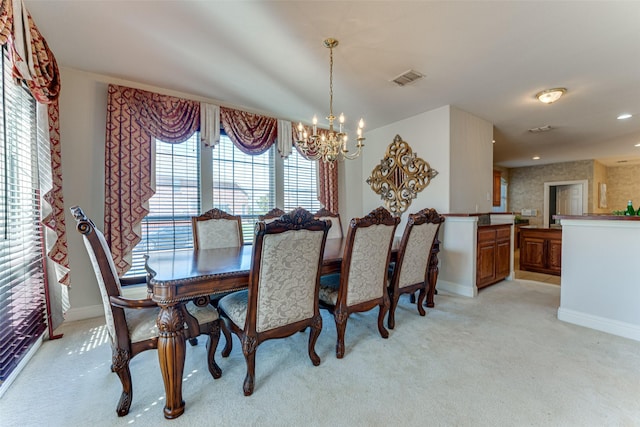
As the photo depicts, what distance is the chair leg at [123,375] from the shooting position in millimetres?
1504

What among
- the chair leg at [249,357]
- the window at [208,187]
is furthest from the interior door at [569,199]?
the chair leg at [249,357]

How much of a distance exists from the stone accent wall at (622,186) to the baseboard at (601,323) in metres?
7.85

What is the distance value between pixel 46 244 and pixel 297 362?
243 centimetres

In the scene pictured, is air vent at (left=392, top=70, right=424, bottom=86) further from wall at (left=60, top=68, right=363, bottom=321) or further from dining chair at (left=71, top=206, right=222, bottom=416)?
wall at (left=60, top=68, right=363, bottom=321)

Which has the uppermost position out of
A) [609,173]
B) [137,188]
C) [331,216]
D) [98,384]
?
[609,173]

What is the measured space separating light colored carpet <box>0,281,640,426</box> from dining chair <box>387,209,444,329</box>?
35 cm

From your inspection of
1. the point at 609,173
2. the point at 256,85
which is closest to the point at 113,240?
the point at 256,85

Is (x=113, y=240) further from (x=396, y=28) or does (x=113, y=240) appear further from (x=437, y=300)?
(x=437, y=300)

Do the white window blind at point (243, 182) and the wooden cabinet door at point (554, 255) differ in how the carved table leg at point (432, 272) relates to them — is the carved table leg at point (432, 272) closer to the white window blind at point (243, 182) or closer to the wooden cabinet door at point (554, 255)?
the white window blind at point (243, 182)

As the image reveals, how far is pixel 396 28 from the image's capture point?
2.14 metres

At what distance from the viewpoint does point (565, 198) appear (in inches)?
317

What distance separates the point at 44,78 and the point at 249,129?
202 cm

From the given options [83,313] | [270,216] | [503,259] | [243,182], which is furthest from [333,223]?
[83,313]

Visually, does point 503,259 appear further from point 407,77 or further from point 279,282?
point 279,282
